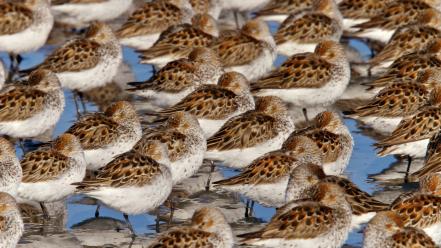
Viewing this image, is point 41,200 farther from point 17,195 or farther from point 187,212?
point 187,212

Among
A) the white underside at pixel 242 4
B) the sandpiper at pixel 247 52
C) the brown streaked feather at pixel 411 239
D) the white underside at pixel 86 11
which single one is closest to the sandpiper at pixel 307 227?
the brown streaked feather at pixel 411 239

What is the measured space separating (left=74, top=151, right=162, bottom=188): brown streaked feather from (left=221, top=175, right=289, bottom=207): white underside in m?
0.97

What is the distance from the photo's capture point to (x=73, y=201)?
1692cm

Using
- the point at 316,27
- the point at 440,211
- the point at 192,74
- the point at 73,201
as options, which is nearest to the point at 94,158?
the point at 73,201

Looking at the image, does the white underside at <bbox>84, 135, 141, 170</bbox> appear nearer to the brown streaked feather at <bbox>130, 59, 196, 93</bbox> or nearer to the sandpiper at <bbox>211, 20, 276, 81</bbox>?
the brown streaked feather at <bbox>130, 59, 196, 93</bbox>

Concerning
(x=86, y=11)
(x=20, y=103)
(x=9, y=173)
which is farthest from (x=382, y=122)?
(x=86, y=11)

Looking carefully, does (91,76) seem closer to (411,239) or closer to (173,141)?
(173,141)

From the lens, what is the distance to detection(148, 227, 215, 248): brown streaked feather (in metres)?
13.2

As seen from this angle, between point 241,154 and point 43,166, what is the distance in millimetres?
2698

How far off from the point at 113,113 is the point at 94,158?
816mm

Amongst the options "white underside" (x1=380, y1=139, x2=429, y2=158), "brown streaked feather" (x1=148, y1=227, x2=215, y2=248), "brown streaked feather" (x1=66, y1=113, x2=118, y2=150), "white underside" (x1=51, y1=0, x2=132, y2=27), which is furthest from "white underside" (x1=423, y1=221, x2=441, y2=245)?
"white underside" (x1=51, y1=0, x2=132, y2=27)

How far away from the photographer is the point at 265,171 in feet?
50.9

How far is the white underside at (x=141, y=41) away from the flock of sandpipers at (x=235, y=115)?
0.03 metres

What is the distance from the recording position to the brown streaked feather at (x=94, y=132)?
1698 cm
